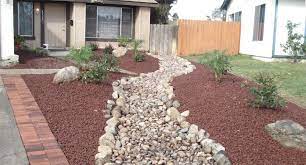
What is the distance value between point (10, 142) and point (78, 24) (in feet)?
47.4

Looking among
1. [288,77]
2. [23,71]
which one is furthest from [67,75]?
[288,77]

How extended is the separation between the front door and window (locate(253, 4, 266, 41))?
9048mm

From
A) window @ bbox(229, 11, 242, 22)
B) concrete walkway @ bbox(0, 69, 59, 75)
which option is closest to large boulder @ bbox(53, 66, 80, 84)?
concrete walkway @ bbox(0, 69, 59, 75)

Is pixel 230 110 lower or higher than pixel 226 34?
lower

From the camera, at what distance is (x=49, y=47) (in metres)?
19.5

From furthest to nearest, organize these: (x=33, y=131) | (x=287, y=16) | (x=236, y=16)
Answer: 1. (x=236, y=16)
2. (x=287, y=16)
3. (x=33, y=131)

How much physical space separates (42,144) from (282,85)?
7050 millimetres

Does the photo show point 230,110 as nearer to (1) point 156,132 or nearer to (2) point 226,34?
(1) point 156,132

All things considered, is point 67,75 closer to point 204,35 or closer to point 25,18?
point 25,18

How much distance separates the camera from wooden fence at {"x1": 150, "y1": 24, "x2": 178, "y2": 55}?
67.4ft

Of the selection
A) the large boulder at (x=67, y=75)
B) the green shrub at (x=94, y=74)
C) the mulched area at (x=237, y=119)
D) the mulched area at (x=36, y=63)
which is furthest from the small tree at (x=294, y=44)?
the large boulder at (x=67, y=75)

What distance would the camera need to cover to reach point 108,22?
20.7 metres

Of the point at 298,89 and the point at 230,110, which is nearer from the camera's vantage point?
the point at 230,110

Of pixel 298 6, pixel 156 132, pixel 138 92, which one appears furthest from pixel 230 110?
pixel 298 6
